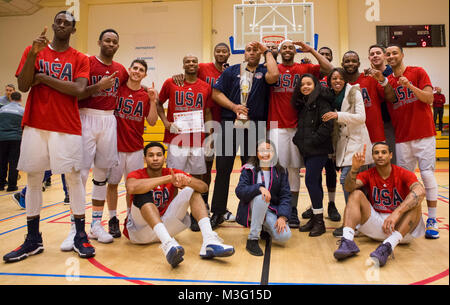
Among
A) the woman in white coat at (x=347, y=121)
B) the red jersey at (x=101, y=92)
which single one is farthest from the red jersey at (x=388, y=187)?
the red jersey at (x=101, y=92)

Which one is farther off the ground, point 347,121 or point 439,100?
point 439,100

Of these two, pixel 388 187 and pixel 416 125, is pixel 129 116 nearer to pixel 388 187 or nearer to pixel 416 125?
pixel 388 187

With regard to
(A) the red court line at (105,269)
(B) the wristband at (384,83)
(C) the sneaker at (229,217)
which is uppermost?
(B) the wristband at (384,83)

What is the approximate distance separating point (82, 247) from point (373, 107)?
334cm

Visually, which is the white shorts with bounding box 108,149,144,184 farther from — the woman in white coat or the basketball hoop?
the basketball hoop

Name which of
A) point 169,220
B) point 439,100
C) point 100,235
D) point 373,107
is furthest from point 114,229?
point 439,100

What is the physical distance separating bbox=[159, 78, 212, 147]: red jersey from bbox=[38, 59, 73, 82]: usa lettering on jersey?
1241 millimetres

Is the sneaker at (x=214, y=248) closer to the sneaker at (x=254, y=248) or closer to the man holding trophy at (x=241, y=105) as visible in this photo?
the sneaker at (x=254, y=248)

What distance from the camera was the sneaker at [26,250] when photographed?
8.75 ft

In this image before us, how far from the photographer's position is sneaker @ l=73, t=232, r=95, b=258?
2.74m

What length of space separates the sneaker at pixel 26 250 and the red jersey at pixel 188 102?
1.70 meters

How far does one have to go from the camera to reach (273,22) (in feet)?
29.1

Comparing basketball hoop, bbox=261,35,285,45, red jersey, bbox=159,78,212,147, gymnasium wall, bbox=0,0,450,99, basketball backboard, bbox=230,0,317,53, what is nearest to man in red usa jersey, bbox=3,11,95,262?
red jersey, bbox=159,78,212,147
